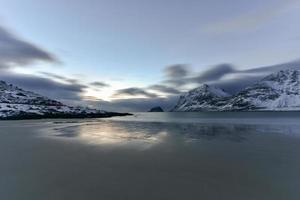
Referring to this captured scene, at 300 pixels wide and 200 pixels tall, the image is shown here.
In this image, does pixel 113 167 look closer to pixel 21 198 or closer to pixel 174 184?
pixel 174 184

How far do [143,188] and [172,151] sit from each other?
8044 millimetres

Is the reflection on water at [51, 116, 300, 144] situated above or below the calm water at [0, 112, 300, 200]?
above

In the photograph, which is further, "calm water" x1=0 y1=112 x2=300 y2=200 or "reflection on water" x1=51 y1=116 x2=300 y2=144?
"reflection on water" x1=51 y1=116 x2=300 y2=144

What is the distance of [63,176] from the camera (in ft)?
35.1

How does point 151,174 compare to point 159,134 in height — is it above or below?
below

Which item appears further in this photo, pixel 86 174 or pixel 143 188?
pixel 86 174

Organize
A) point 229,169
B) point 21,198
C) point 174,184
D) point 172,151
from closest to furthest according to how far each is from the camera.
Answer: point 21,198
point 174,184
point 229,169
point 172,151

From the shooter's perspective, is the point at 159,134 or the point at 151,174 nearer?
the point at 151,174

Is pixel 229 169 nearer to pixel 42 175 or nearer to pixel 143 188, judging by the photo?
pixel 143 188

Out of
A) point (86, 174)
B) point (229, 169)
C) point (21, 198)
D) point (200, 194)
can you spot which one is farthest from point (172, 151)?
point (21, 198)

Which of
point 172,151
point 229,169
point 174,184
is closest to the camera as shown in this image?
point 174,184

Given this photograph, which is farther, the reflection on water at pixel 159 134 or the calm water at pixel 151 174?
the reflection on water at pixel 159 134

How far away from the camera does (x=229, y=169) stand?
39.6 ft

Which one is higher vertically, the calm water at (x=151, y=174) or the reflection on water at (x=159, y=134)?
the reflection on water at (x=159, y=134)
